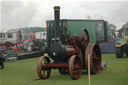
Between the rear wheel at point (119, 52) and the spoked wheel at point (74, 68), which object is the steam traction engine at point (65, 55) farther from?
the rear wheel at point (119, 52)

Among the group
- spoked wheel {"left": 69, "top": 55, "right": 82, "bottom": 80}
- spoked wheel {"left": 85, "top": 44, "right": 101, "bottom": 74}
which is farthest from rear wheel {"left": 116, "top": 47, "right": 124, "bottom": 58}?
spoked wheel {"left": 69, "top": 55, "right": 82, "bottom": 80}

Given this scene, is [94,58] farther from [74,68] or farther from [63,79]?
[63,79]

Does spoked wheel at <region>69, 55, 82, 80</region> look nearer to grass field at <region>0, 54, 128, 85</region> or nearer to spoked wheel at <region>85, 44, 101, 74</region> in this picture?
grass field at <region>0, 54, 128, 85</region>

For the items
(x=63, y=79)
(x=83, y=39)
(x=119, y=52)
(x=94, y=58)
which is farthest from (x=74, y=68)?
(x=119, y=52)

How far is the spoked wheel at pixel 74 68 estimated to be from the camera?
7.23 m

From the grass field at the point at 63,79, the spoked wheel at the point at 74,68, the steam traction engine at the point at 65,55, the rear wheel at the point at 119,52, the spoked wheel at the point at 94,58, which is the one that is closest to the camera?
the grass field at the point at 63,79

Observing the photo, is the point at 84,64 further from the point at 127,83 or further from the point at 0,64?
the point at 0,64

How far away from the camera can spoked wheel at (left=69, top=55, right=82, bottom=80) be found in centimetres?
723

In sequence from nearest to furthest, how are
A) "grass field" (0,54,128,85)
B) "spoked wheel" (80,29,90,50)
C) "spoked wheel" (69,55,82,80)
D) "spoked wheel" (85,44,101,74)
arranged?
"grass field" (0,54,128,85) < "spoked wheel" (69,55,82,80) < "spoked wheel" (85,44,101,74) < "spoked wheel" (80,29,90,50)

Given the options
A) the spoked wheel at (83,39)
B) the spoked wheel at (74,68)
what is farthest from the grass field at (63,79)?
the spoked wheel at (83,39)

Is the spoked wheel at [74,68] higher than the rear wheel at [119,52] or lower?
higher

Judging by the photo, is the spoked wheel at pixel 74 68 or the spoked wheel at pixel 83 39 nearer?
the spoked wheel at pixel 74 68

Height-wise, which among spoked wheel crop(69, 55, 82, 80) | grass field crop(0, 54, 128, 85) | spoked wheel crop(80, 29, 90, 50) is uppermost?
spoked wheel crop(80, 29, 90, 50)

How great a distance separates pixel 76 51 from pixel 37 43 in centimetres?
1656
